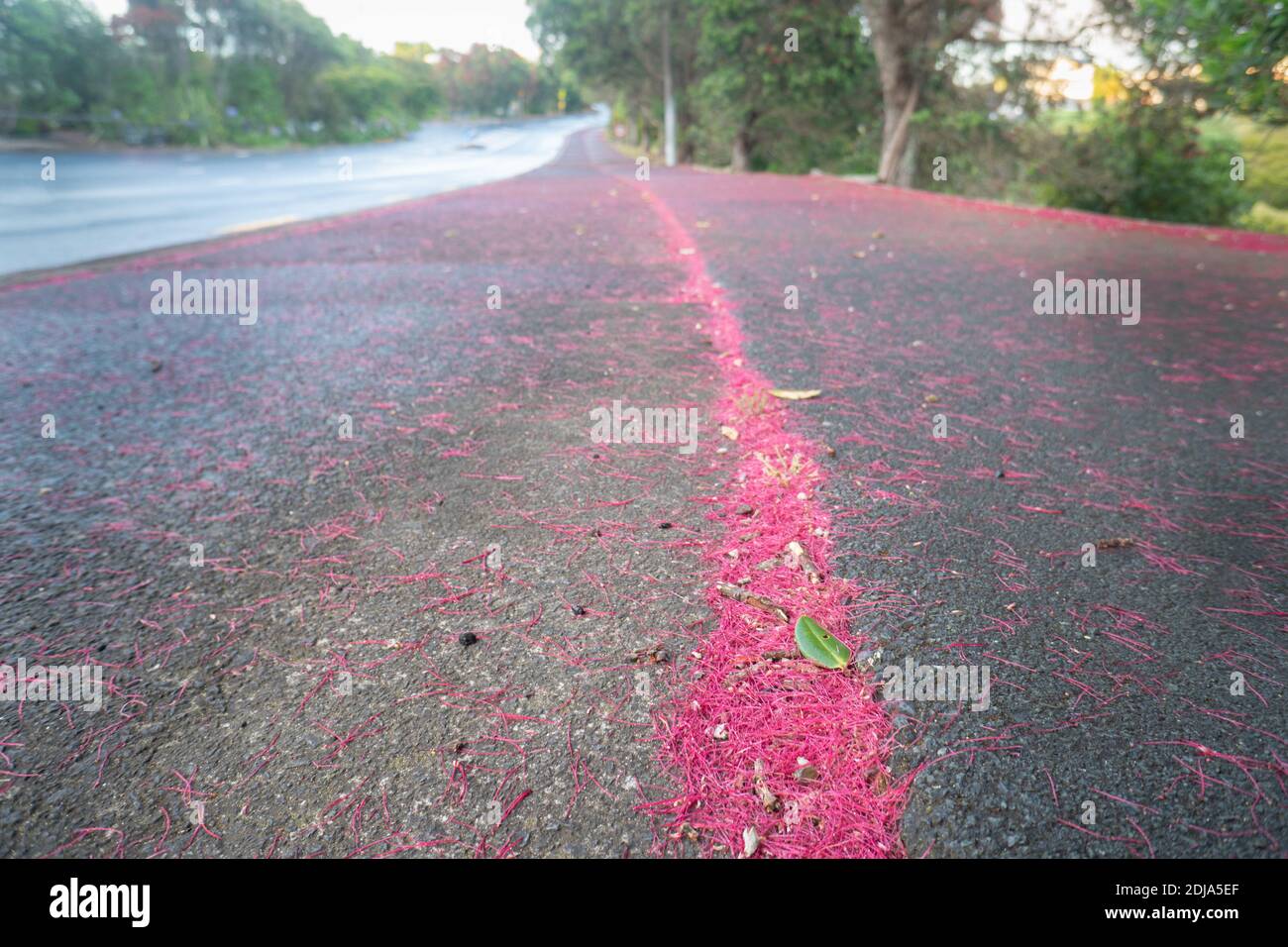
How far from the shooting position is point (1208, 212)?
53.9 feet

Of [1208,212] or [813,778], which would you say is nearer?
[813,778]

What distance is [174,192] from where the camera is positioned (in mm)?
17359

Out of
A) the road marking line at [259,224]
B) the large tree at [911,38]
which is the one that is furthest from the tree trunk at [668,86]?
the road marking line at [259,224]

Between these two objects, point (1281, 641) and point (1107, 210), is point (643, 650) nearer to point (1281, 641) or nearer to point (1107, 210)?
point (1281, 641)

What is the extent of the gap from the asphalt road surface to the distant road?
6.64 metres

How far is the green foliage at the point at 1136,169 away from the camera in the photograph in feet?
47.9

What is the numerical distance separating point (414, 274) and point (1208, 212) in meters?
17.5

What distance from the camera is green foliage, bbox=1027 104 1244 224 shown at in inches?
575

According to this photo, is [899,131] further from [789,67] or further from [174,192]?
[174,192]

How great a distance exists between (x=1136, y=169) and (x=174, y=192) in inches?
839

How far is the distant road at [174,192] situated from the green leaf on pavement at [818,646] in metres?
10.1

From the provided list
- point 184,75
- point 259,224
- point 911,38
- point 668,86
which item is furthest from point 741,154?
point 184,75
